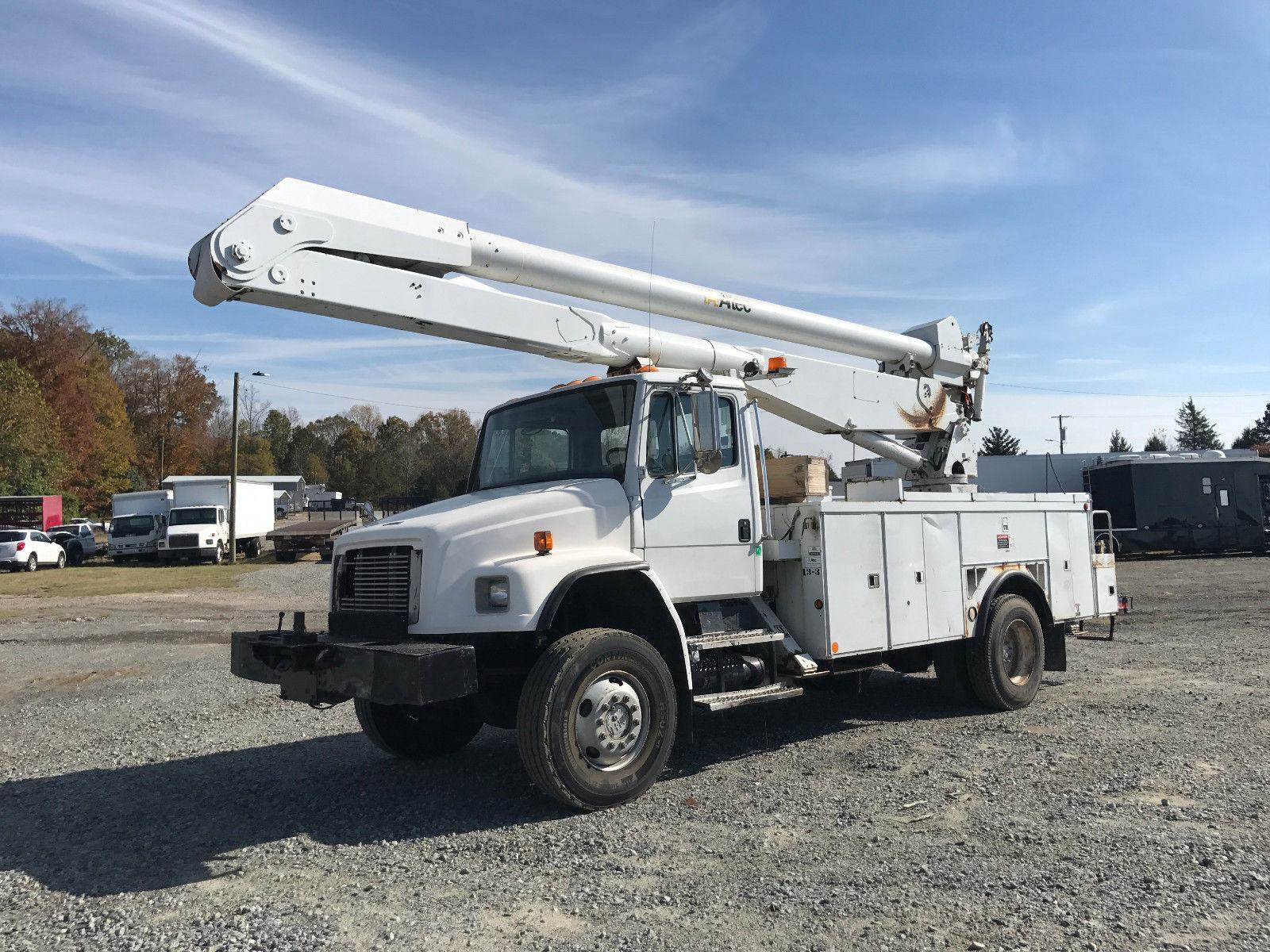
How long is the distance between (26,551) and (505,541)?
34.2 metres

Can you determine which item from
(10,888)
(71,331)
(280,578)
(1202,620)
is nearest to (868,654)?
(10,888)

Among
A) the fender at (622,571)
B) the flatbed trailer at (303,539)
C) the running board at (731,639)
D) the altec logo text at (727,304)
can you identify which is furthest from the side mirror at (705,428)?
the flatbed trailer at (303,539)

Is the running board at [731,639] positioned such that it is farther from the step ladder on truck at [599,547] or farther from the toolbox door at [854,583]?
the toolbox door at [854,583]

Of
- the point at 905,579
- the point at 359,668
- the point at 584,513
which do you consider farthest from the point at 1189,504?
the point at 359,668

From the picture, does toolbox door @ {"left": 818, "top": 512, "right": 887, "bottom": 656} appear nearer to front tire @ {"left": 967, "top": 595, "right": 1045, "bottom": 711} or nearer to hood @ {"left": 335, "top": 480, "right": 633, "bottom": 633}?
front tire @ {"left": 967, "top": 595, "right": 1045, "bottom": 711}

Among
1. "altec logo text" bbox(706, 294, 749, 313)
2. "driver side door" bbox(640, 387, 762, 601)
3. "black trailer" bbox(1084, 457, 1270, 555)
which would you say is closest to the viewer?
"driver side door" bbox(640, 387, 762, 601)

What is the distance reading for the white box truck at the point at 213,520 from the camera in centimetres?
3559

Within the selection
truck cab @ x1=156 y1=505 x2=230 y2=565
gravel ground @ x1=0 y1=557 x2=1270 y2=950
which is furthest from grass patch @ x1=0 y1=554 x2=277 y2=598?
gravel ground @ x1=0 y1=557 x2=1270 y2=950

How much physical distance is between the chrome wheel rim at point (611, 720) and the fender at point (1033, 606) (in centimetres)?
403

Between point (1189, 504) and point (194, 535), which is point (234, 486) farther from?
point (1189, 504)

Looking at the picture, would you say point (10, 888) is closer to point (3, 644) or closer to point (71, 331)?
point (3, 644)

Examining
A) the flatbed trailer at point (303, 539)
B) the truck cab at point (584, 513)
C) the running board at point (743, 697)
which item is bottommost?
the running board at point (743, 697)

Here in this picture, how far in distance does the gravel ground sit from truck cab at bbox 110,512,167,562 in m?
30.3

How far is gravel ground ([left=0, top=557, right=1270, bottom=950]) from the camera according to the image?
4.15 m
